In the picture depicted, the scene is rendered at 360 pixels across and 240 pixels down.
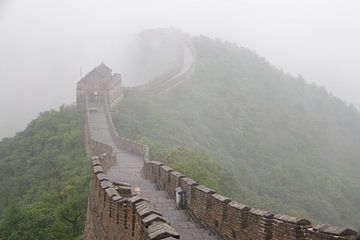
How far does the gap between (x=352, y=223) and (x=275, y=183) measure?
22.8ft

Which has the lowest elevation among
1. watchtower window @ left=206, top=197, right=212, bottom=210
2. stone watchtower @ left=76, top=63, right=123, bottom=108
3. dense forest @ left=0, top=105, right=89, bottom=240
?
dense forest @ left=0, top=105, right=89, bottom=240

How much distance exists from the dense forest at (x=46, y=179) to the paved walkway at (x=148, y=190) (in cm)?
142

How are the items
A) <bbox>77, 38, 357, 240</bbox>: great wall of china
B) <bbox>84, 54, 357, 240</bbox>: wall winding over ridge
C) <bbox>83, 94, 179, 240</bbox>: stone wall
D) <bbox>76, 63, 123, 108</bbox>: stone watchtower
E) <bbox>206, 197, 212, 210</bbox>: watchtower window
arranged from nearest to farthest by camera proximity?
<bbox>83, 94, 179, 240</bbox>: stone wall, <bbox>84, 54, 357, 240</bbox>: wall winding over ridge, <bbox>77, 38, 357, 240</bbox>: great wall of china, <bbox>206, 197, 212, 210</bbox>: watchtower window, <bbox>76, 63, 123, 108</bbox>: stone watchtower

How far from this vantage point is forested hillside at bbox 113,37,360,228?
1628 inches

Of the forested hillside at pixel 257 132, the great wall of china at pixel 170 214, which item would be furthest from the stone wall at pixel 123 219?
the forested hillside at pixel 257 132

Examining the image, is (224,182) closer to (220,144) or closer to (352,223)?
(352,223)

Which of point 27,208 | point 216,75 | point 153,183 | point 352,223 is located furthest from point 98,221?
point 216,75

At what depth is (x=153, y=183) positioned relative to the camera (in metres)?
19.8

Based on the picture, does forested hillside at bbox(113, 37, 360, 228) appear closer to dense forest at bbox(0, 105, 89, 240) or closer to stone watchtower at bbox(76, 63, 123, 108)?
stone watchtower at bbox(76, 63, 123, 108)

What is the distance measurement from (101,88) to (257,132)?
16.6 m

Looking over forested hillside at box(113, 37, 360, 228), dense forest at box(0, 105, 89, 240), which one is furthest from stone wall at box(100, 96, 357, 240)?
forested hillside at box(113, 37, 360, 228)

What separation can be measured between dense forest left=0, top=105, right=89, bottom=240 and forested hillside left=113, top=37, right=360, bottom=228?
402cm

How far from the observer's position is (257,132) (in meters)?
59.8

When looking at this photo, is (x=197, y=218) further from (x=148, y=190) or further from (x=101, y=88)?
(x=101, y=88)
